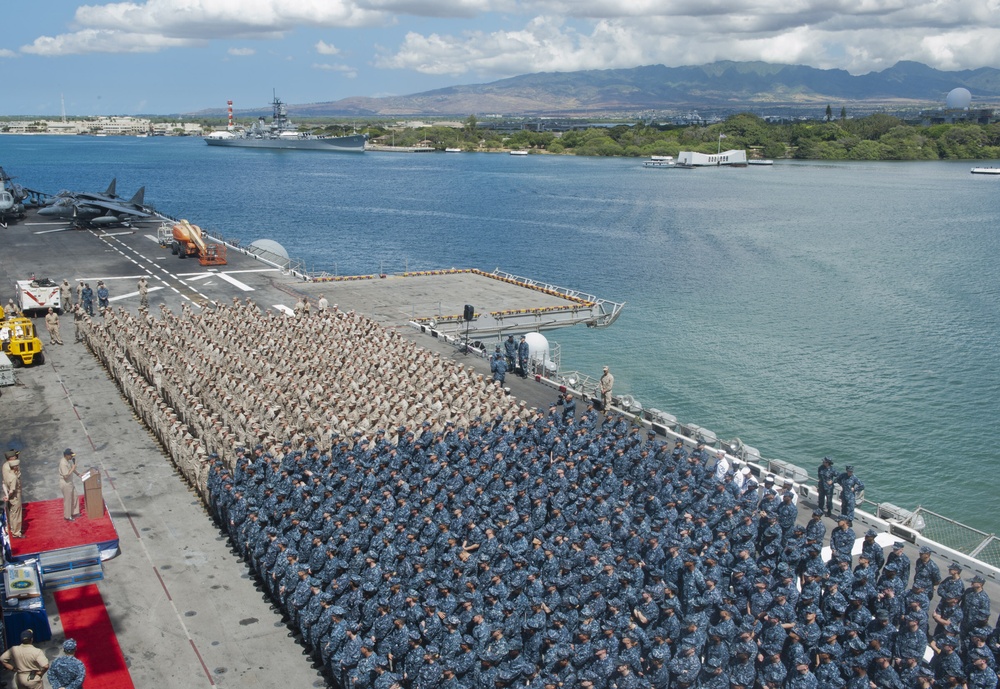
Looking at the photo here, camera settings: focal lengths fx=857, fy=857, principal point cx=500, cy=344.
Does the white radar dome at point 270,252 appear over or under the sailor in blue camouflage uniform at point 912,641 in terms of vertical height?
over

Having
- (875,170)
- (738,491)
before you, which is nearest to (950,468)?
(738,491)

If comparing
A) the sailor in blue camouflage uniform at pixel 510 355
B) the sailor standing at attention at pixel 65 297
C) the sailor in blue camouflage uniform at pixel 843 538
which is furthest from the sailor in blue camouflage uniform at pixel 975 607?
the sailor standing at attention at pixel 65 297

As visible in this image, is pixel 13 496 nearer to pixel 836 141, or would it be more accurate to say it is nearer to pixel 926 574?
pixel 926 574

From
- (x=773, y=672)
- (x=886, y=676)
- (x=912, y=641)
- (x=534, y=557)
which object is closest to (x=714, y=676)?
(x=773, y=672)

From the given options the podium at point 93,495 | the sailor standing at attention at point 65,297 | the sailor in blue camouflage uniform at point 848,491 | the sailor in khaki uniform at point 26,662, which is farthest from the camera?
the sailor standing at attention at point 65,297

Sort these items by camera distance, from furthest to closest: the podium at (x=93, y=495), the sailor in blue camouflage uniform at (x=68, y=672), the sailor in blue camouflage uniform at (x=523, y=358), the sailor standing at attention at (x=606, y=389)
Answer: the sailor in blue camouflage uniform at (x=523, y=358) → the sailor standing at attention at (x=606, y=389) → the podium at (x=93, y=495) → the sailor in blue camouflage uniform at (x=68, y=672)

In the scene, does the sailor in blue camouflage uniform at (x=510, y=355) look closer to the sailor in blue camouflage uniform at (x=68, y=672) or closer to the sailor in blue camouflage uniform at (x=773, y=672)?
the sailor in blue camouflage uniform at (x=773, y=672)

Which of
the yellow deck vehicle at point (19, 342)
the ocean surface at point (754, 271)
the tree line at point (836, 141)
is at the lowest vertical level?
the ocean surface at point (754, 271)
